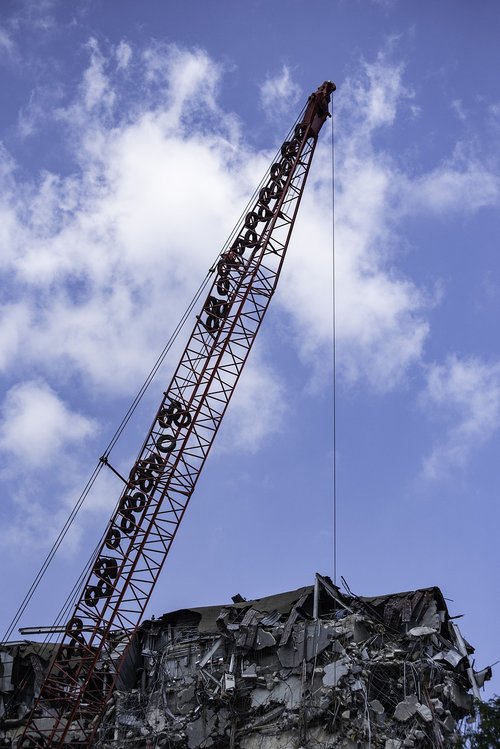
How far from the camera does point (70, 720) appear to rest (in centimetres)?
4031

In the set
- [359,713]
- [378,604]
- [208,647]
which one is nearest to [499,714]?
[359,713]

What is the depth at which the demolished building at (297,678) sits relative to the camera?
3856 centimetres

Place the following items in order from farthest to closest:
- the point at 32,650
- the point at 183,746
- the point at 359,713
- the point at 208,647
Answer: the point at 32,650 < the point at 208,647 < the point at 183,746 < the point at 359,713

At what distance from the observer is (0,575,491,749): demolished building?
38562 mm

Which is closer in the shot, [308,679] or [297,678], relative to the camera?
[308,679]

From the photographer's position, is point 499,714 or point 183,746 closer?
point 499,714

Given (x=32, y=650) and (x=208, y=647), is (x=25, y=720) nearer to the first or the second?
(x=32, y=650)

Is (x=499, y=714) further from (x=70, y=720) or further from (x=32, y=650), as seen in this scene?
(x=32, y=650)

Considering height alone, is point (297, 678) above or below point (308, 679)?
above

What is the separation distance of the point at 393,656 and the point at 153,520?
36.6 feet

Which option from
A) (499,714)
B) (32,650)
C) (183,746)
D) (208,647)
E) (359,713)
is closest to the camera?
(499,714)

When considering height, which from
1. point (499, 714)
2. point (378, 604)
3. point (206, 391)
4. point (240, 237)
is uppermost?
point (240, 237)

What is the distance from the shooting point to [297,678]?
1609 inches

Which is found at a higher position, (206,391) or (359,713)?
(206,391)
